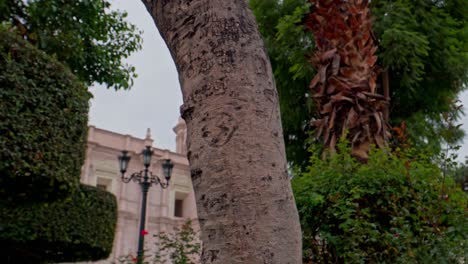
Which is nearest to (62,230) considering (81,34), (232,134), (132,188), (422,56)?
(81,34)

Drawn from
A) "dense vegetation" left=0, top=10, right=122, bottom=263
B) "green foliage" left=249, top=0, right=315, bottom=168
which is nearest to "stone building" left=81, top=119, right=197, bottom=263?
"green foliage" left=249, top=0, right=315, bottom=168

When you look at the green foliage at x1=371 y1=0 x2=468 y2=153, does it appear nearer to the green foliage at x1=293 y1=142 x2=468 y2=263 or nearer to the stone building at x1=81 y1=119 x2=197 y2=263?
the green foliage at x1=293 y1=142 x2=468 y2=263

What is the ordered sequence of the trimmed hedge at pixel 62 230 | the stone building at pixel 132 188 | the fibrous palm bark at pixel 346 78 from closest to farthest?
1. the fibrous palm bark at pixel 346 78
2. the trimmed hedge at pixel 62 230
3. the stone building at pixel 132 188

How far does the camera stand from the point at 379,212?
379 centimetres

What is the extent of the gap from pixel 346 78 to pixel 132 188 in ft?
76.0

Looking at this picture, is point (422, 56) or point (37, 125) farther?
point (422, 56)

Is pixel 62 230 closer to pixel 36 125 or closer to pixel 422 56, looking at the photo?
pixel 36 125

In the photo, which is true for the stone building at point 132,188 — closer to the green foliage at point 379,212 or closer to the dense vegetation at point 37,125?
the dense vegetation at point 37,125

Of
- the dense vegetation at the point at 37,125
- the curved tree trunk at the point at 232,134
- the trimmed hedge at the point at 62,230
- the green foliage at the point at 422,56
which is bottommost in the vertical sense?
the curved tree trunk at the point at 232,134

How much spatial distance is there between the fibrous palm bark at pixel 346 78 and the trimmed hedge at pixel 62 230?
5.91 meters

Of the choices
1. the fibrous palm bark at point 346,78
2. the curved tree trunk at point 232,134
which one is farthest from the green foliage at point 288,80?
the curved tree trunk at point 232,134

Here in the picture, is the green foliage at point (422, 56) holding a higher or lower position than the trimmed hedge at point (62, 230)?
higher

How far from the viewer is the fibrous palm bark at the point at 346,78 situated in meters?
5.14

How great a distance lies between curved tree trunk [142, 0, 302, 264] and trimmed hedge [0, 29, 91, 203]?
5.22 meters
